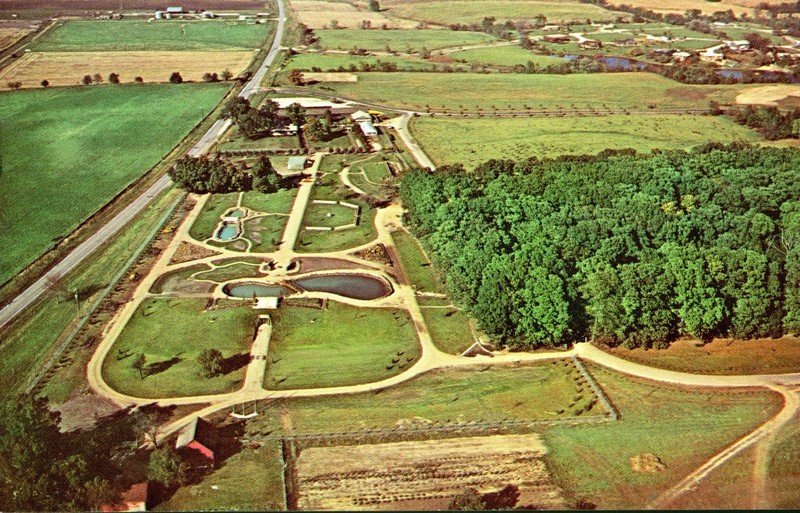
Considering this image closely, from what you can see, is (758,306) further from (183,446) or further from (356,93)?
(356,93)

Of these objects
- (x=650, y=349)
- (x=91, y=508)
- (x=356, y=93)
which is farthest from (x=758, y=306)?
(x=356, y=93)

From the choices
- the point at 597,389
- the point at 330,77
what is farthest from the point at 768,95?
the point at 597,389

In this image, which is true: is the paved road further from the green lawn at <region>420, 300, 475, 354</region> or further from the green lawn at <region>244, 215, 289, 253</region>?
the green lawn at <region>420, 300, 475, 354</region>

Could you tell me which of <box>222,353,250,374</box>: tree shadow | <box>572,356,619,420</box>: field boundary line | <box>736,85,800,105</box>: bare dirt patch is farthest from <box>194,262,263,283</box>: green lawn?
<box>736,85,800,105</box>: bare dirt patch

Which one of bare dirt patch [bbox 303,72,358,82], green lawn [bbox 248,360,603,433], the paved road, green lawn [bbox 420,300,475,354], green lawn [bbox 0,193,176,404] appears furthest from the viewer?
bare dirt patch [bbox 303,72,358,82]

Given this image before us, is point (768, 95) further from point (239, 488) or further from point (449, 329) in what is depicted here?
point (239, 488)

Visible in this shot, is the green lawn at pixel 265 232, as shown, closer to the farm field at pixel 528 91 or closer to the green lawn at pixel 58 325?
the green lawn at pixel 58 325

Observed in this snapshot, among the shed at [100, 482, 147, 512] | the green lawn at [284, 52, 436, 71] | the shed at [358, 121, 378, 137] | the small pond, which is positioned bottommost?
the shed at [100, 482, 147, 512]
